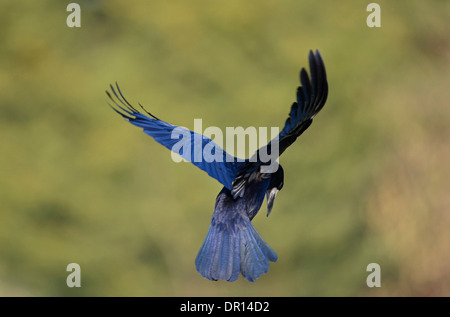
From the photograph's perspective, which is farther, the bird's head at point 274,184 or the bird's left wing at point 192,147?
the bird's head at point 274,184

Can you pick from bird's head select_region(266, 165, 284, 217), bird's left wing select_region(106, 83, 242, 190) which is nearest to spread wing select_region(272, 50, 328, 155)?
bird's left wing select_region(106, 83, 242, 190)

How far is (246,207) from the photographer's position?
12.0 feet

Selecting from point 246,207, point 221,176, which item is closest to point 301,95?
point 221,176

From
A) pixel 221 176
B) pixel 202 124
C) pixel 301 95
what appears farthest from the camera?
pixel 202 124

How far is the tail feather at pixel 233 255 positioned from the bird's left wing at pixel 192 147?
0.41 m

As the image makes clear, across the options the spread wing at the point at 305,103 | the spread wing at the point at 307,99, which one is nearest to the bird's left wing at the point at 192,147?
the spread wing at the point at 305,103

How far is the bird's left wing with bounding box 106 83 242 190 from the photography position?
3.31m

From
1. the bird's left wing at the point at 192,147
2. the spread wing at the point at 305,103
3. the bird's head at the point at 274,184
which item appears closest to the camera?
the spread wing at the point at 305,103

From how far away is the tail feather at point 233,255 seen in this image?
343 cm

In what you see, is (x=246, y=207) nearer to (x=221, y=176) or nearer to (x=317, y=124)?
(x=221, y=176)

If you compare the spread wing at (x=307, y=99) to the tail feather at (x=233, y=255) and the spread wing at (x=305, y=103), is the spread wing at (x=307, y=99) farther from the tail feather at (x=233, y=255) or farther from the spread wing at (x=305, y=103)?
the tail feather at (x=233, y=255)

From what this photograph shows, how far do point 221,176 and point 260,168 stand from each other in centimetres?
26

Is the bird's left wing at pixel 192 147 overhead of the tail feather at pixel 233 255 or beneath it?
overhead

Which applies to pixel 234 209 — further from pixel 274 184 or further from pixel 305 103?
pixel 305 103
